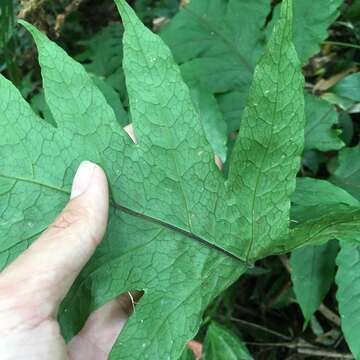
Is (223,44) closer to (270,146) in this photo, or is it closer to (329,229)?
(270,146)

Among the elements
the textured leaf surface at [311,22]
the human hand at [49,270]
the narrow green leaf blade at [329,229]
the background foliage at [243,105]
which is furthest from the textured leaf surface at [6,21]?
the narrow green leaf blade at [329,229]

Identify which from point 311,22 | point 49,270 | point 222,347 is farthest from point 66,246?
point 311,22

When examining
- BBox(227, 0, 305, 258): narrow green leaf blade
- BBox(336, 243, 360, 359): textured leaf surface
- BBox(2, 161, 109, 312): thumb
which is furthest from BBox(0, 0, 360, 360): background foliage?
BBox(2, 161, 109, 312): thumb

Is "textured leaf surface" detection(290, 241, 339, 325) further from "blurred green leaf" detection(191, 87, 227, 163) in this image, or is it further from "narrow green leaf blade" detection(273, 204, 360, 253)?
"narrow green leaf blade" detection(273, 204, 360, 253)

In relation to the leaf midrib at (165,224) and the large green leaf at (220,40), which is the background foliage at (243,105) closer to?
the large green leaf at (220,40)

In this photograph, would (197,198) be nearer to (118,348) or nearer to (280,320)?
(118,348)

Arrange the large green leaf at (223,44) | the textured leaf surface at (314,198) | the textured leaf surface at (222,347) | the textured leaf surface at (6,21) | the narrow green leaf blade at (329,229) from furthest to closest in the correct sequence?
the textured leaf surface at (6,21) < the large green leaf at (223,44) < the textured leaf surface at (222,347) < the textured leaf surface at (314,198) < the narrow green leaf blade at (329,229)

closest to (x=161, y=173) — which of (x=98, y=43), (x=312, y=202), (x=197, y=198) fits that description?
(x=197, y=198)
